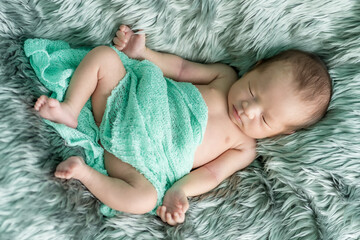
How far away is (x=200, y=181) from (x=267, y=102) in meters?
0.33

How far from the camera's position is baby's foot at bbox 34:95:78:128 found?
3.46 ft

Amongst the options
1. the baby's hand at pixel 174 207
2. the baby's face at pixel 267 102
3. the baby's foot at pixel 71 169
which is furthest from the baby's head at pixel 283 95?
the baby's foot at pixel 71 169

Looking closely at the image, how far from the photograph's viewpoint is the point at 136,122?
3.82ft

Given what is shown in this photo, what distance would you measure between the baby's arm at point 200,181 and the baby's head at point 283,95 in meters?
0.10

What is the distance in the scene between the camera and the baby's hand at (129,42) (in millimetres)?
1291

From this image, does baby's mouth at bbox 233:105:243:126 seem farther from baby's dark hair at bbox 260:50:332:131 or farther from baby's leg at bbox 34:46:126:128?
baby's leg at bbox 34:46:126:128

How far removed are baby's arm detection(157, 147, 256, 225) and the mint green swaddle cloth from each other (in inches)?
1.3

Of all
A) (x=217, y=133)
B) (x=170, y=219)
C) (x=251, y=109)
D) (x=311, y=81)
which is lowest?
(x=170, y=219)

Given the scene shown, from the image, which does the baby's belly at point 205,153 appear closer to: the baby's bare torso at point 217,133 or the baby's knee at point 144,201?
Answer: the baby's bare torso at point 217,133

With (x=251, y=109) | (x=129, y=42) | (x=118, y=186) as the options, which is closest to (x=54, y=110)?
(x=118, y=186)

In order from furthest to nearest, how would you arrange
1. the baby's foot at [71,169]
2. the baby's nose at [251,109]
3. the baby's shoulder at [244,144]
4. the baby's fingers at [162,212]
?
the baby's shoulder at [244,144] → the baby's nose at [251,109] → the baby's fingers at [162,212] → the baby's foot at [71,169]

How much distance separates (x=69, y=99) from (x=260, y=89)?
0.59 m

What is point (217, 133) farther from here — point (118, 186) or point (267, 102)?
point (118, 186)

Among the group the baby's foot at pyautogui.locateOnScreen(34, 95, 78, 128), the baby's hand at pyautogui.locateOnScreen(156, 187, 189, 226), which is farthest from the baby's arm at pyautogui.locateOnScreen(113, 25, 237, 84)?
the baby's hand at pyautogui.locateOnScreen(156, 187, 189, 226)
